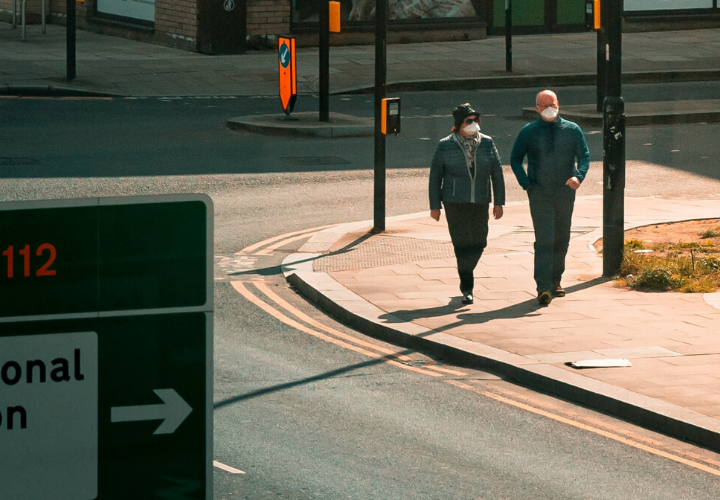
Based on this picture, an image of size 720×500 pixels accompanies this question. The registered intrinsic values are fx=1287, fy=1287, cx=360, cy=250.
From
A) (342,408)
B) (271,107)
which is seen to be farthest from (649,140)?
(342,408)

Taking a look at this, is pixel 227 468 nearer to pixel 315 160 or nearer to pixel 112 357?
pixel 112 357

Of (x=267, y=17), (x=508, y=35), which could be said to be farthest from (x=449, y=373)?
(x=267, y=17)

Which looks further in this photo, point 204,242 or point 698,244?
point 698,244

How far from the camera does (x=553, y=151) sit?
36.2 feet

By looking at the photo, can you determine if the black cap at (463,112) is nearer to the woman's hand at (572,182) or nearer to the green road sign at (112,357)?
the woman's hand at (572,182)

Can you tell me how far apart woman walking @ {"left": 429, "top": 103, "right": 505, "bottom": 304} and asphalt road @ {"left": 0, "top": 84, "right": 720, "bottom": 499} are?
1.38 m

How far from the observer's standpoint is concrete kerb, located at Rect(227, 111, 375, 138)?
2067cm

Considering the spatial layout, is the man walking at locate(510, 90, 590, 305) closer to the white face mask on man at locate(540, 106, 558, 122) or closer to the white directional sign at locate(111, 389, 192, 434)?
the white face mask on man at locate(540, 106, 558, 122)

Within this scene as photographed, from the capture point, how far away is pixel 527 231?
14.4 m

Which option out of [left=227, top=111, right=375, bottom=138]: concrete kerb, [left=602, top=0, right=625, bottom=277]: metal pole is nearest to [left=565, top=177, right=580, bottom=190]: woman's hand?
[left=602, top=0, right=625, bottom=277]: metal pole

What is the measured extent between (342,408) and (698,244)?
6.34 metres

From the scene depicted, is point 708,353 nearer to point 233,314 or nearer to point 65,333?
point 233,314

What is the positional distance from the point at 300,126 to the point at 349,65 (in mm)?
7936

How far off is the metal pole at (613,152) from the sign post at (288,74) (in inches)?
365
